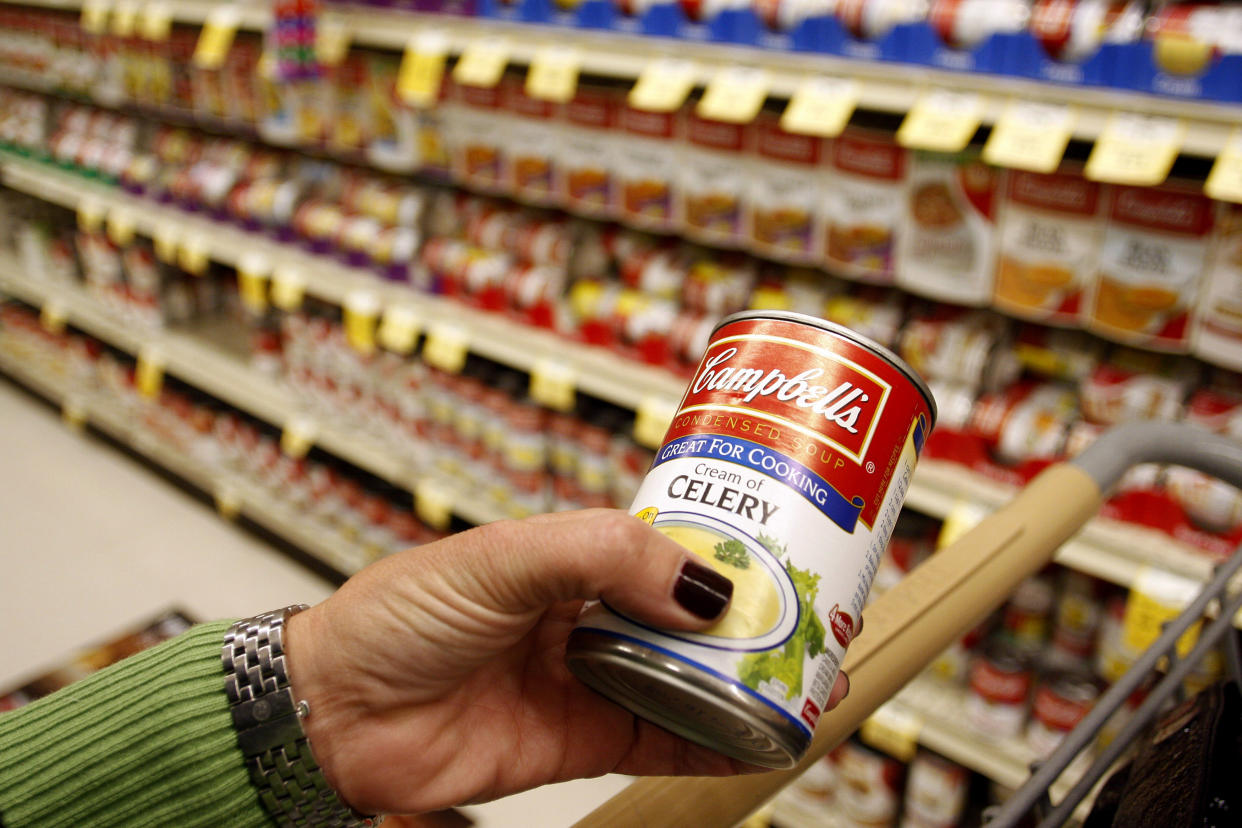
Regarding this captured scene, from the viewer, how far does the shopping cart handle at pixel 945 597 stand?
57 cm

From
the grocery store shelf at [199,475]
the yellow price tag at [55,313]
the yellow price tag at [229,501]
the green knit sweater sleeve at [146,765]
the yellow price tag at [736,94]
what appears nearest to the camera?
the green knit sweater sleeve at [146,765]

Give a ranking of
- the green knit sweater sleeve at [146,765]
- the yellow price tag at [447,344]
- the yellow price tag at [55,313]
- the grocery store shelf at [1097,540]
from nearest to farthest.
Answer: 1. the green knit sweater sleeve at [146,765]
2. the grocery store shelf at [1097,540]
3. the yellow price tag at [447,344]
4. the yellow price tag at [55,313]

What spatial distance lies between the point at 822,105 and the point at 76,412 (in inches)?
130

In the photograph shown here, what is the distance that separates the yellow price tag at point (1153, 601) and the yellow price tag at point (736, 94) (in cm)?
86

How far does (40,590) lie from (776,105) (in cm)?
250

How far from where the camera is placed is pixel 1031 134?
4.16 ft

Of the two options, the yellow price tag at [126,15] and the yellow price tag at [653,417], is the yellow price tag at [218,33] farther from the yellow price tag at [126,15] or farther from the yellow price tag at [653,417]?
the yellow price tag at [653,417]

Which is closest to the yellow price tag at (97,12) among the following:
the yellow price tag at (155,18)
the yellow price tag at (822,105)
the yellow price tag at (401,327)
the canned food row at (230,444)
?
the yellow price tag at (155,18)

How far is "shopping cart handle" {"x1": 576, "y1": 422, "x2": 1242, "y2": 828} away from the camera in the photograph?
1.87 ft

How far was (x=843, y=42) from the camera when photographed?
1.45 m

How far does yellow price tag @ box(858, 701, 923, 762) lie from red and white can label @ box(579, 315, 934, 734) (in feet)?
3.86

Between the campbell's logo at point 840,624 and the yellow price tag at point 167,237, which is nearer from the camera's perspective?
the campbell's logo at point 840,624

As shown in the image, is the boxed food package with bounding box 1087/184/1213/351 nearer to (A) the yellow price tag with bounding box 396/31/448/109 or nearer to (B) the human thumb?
(B) the human thumb

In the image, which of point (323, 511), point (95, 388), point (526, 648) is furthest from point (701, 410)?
point (95, 388)
